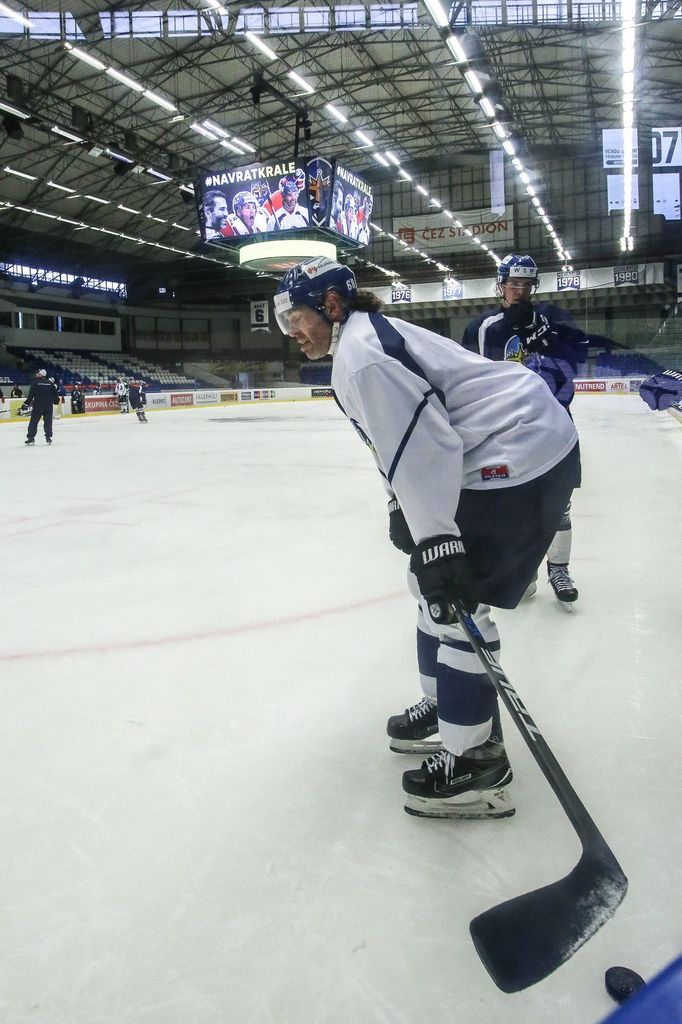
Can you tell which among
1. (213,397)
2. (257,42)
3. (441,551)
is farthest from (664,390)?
(213,397)

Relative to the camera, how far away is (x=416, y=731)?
1840 millimetres

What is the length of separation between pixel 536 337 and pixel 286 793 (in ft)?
7.06

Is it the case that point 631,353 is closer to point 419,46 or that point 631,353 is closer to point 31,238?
point 419,46

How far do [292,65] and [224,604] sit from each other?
20.3 meters

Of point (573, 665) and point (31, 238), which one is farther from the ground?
point (31, 238)

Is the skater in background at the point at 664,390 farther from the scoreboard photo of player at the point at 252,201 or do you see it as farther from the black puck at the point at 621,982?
the scoreboard photo of player at the point at 252,201

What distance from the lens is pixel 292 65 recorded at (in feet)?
62.7

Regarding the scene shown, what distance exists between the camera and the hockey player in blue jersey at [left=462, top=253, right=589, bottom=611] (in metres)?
2.90

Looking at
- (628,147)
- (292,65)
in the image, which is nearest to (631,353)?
(628,147)

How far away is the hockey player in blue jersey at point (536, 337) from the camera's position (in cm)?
290

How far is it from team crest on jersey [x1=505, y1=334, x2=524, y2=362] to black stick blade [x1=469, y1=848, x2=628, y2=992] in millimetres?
2244

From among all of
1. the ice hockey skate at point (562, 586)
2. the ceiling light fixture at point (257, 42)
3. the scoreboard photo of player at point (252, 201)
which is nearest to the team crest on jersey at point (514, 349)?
the ice hockey skate at point (562, 586)

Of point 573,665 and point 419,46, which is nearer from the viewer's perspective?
point 573,665

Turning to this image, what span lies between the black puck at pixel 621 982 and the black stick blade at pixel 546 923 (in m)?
0.07
